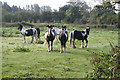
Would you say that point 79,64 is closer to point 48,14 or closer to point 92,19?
point 92,19

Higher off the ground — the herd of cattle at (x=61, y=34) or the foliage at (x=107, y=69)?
the herd of cattle at (x=61, y=34)

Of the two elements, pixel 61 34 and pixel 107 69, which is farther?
pixel 61 34

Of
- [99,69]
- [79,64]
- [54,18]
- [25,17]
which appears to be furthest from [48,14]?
[99,69]

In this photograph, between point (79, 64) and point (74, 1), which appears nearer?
point (79, 64)

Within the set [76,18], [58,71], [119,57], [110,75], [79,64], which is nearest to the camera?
[110,75]

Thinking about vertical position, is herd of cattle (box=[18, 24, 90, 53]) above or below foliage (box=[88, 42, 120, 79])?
above

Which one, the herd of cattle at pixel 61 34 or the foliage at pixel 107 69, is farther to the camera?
the herd of cattle at pixel 61 34

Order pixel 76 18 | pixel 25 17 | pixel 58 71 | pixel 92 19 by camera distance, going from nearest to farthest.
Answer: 1. pixel 58 71
2. pixel 92 19
3. pixel 25 17
4. pixel 76 18

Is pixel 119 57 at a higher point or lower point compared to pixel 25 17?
lower

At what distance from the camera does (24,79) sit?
234 inches

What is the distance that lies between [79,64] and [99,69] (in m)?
3.62

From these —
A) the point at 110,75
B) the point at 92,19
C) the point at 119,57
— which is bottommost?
the point at 110,75

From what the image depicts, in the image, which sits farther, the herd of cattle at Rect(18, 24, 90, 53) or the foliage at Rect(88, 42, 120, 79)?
the herd of cattle at Rect(18, 24, 90, 53)

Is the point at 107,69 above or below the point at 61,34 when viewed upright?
below
